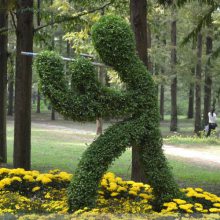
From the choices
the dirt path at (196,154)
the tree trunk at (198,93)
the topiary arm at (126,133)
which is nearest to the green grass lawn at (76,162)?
the dirt path at (196,154)

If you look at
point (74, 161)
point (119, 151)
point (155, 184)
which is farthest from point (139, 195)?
point (74, 161)

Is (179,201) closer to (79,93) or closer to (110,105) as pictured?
(110,105)

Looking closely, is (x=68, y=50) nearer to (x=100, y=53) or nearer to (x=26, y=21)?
(x=26, y=21)

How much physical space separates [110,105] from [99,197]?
1502 mm

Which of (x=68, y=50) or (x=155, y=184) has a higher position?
(x=68, y=50)

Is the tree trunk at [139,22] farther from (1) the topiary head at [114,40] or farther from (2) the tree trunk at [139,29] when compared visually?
(1) the topiary head at [114,40]

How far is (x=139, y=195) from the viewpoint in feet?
24.1

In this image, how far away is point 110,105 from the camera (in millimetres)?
6980

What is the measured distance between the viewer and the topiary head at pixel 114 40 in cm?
691

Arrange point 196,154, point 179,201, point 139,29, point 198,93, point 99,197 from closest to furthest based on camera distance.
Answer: point 179,201
point 99,197
point 139,29
point 196,154
point 198,93

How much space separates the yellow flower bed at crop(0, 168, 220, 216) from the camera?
21.9 ft

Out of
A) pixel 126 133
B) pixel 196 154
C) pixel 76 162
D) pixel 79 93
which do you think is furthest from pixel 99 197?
pixel 196 154

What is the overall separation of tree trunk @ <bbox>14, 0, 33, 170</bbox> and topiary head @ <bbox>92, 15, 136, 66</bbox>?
3.93 meters

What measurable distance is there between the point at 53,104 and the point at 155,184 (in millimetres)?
1949
